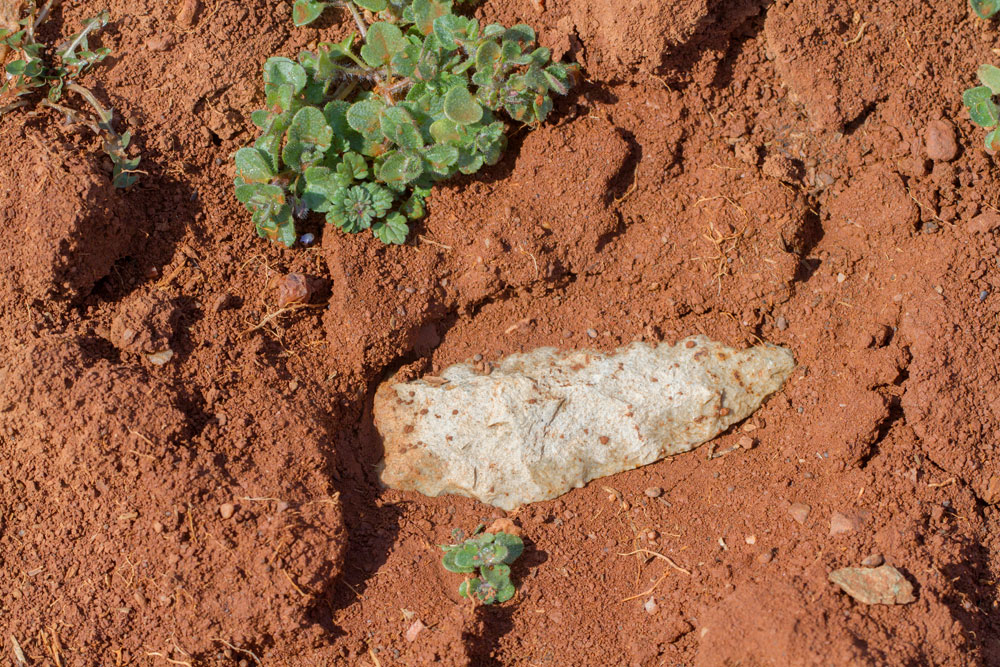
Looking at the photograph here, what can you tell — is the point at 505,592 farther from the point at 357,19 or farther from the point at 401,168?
the point at 357,19

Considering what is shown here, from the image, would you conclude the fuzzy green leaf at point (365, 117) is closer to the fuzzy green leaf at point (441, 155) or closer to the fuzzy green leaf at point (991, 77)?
the fuzzy green leaf at point (441, 155)

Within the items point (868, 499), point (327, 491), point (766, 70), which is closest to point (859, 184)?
point (766, 70)

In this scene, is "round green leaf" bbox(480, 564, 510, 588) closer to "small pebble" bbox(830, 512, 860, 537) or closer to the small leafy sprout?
"small pebble" bbox(830, 512, 860, 537)

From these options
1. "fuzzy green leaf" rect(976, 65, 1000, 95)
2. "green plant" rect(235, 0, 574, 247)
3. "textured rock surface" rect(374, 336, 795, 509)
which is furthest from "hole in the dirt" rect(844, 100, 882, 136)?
"green plant" rect(235, 0, 574, 247)

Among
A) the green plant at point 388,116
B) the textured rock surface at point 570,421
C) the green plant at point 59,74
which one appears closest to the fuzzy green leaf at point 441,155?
the green plant at point 388,116

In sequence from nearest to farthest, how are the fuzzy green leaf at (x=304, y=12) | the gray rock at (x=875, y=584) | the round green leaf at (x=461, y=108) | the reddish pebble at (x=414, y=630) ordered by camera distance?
1. the gray rock at (x=875, y=584)
2. the reddish pebble at (x=414, y=630)
3. the round green leaf at (x=461, y=108)
4. the fuzzy green leaf at (x=304, y=12)

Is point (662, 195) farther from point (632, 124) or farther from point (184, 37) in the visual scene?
point (184, 37)

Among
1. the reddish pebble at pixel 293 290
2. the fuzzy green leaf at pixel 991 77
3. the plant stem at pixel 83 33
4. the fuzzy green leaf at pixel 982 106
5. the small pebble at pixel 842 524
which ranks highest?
the fuzzy green leaf at pixel 991 77

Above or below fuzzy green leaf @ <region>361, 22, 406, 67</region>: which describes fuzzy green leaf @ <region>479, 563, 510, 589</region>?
below
